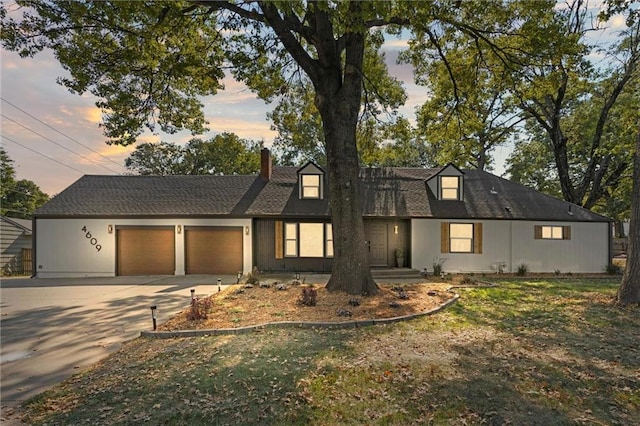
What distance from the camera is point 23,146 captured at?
23.6 m

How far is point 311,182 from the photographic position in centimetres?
1573

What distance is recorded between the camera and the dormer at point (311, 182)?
616 inches

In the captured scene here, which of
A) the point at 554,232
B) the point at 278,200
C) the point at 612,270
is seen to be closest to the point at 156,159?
the point at 278,200

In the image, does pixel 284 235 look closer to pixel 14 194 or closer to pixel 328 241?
pixel 328 241

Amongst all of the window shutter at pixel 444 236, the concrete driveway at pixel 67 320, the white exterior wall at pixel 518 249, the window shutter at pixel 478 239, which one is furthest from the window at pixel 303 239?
the window shutter at pixel 478 239

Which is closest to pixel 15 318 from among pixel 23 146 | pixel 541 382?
pixel 541 382

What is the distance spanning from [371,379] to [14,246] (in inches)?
1024

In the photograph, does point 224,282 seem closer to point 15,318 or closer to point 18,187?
point 15,318

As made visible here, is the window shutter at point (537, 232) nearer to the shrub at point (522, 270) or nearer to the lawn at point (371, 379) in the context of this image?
the shrub at point (522, 270)

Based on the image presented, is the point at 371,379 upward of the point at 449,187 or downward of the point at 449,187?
downward

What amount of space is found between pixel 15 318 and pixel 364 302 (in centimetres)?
816

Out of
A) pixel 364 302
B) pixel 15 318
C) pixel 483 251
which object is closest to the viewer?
pixel 15 318

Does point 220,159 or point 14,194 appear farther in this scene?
point 14,194

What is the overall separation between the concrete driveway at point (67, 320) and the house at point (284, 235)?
1587 millimetres
